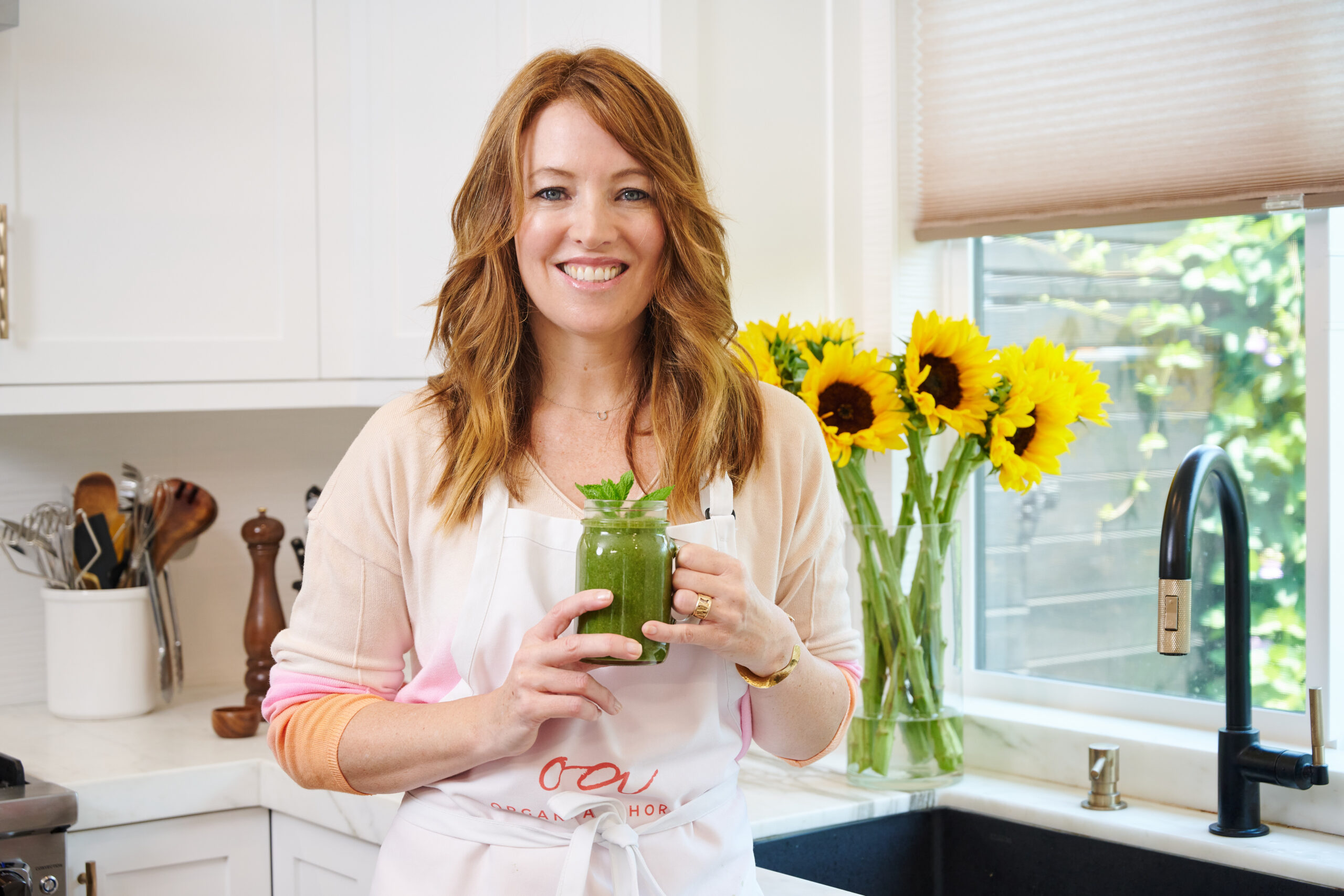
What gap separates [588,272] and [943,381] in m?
0.64

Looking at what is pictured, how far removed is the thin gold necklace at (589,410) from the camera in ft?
4.13

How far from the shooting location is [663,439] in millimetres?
1234

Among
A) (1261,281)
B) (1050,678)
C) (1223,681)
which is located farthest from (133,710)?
(1261,281)

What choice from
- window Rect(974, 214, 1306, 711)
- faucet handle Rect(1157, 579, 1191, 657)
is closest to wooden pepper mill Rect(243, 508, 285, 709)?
window Rect(974, 214, 1306, 711)

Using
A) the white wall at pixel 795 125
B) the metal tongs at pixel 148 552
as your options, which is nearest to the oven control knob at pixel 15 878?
the metal tongs at pixel 148 552

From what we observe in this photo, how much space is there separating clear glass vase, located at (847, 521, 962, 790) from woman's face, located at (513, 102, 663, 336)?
701 millimetres

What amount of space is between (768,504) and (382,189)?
44.8 inches

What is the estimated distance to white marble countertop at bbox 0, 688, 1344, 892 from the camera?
149 centimetres

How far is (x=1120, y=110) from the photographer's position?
171 centimetres

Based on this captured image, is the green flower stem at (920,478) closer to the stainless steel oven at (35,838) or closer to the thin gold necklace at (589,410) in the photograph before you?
the thin gold necklace at (589,410)

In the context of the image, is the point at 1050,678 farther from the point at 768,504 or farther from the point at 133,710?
the point at 133,710

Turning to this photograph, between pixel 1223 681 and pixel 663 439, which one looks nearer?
pixel 663 439

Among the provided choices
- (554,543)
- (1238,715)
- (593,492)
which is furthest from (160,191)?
(1238,715)

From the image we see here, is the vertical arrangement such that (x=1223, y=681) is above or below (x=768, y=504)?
below
